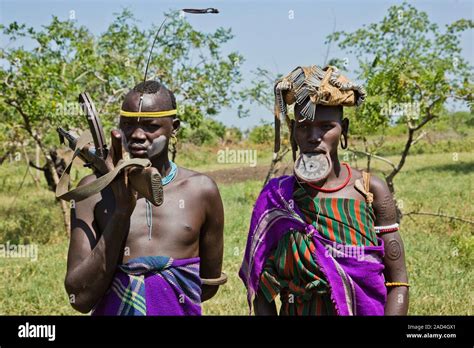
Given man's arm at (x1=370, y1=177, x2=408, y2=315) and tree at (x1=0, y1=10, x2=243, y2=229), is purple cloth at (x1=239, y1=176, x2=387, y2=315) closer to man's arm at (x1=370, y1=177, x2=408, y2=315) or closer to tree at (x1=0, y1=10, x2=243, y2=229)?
man's arm at (x1=370, y1=177, x2=408, y2=315)

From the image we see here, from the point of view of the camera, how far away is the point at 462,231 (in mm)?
8359

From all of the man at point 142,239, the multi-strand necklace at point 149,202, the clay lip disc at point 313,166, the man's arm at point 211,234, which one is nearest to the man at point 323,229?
the clay lip disc at point 313,166

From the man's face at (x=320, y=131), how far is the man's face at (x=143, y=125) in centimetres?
52

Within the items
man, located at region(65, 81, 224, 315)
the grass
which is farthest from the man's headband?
the grass

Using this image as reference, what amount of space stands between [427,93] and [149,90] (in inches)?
224

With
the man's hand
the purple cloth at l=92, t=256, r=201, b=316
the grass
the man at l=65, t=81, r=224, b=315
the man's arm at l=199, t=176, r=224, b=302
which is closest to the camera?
the man's hand

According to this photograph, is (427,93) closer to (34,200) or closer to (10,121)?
(10,121)

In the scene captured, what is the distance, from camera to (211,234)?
285 centimetres

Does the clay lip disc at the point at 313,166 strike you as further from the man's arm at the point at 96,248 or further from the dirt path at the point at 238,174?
the dirt path at the point at 238,174

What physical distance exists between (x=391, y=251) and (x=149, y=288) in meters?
0.96

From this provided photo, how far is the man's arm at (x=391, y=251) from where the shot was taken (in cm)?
271

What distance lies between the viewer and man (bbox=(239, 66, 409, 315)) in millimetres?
2627

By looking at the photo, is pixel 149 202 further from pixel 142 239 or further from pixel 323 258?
pixel 323 258

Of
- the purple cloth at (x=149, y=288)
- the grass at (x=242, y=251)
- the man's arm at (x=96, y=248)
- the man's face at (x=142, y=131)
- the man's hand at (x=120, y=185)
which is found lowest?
the grass at (x=242, y=251)
